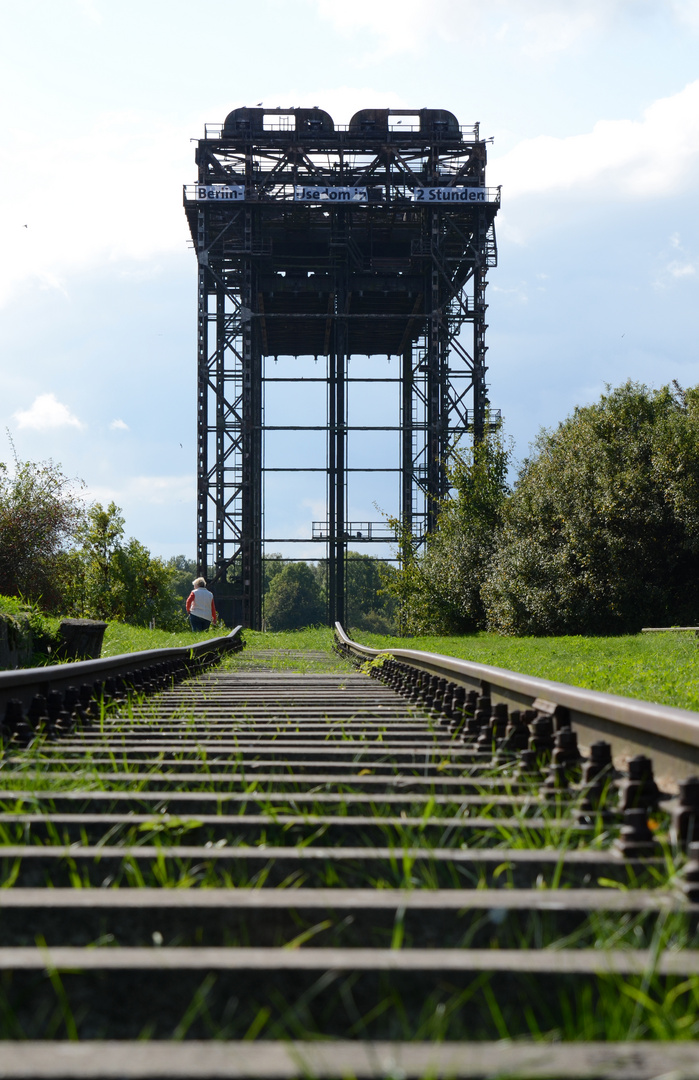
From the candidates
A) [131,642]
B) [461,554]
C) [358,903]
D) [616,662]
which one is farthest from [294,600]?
[358,903]

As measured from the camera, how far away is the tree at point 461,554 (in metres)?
30.2

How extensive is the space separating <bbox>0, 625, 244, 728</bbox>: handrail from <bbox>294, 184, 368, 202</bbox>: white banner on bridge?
34.0m

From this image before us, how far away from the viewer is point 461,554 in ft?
99.7

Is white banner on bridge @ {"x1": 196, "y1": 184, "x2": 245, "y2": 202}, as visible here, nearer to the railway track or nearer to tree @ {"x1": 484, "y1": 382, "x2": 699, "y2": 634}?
tree @ {"x1": 484, "y1": 382, "x2": 699, "y2": 634}

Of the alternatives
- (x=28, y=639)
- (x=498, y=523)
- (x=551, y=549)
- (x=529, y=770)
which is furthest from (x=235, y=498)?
(x=529, y=770)

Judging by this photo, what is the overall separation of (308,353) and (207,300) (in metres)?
7.24

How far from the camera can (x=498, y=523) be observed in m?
30.9

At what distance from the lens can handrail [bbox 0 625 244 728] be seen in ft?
14.4

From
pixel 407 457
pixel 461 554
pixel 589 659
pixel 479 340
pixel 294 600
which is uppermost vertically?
pixel 479 340

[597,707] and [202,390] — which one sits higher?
[202,390]

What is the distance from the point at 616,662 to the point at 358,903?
1137 centimetres

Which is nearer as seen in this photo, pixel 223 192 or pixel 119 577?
pixel 119 577

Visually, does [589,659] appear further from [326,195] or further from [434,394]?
[326,195]

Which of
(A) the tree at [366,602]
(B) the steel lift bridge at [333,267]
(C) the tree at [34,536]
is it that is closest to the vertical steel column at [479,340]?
(B) the steel lift bridge at [333,267]
